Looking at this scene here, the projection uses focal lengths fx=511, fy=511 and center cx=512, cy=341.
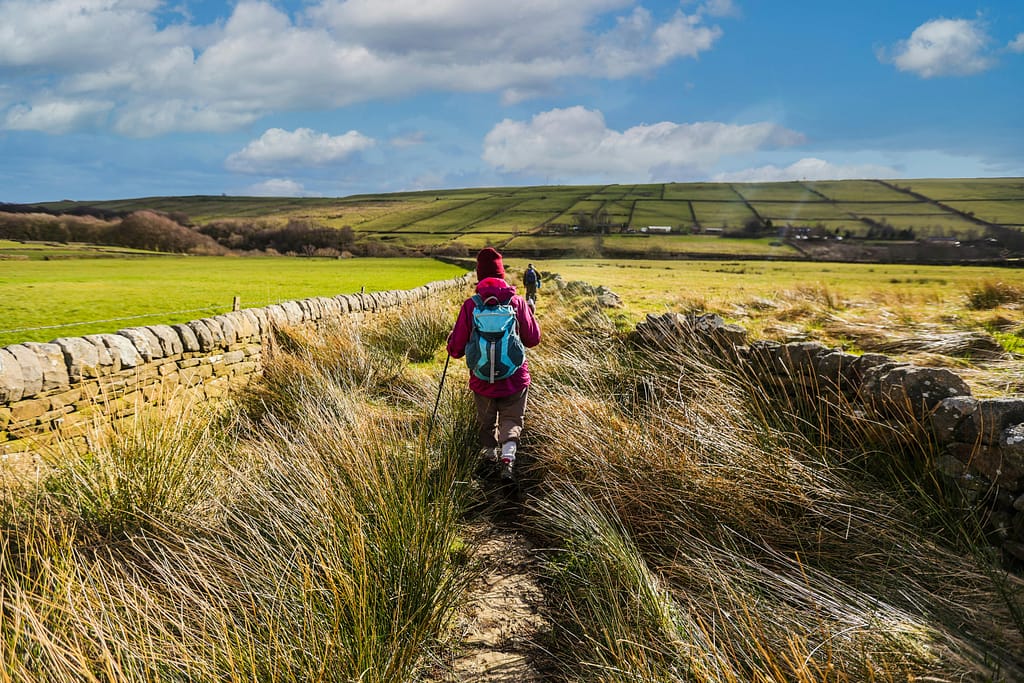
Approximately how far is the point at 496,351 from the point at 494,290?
0.51 metres

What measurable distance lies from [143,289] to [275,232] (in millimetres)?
58294

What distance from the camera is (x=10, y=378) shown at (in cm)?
460

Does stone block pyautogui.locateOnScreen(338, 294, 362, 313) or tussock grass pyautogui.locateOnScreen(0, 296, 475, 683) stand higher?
stone block pyautogui.locateOnScreen(338, 294, 362, 313)

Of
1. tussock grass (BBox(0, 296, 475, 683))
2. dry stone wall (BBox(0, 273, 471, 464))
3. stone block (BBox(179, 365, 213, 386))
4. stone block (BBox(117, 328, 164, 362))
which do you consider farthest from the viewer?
stone block (BBox(179, 365, 213, 386))

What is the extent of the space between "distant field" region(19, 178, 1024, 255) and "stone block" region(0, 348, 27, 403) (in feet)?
200

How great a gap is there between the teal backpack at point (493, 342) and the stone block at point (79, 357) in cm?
392

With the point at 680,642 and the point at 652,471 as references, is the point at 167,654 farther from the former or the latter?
the point at 652,471

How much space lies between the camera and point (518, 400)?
14.9 ft

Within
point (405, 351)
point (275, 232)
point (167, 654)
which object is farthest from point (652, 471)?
point (275, 232)

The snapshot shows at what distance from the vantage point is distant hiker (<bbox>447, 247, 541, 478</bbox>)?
14.0ft

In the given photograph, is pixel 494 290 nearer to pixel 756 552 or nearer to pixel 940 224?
pixel 756 552

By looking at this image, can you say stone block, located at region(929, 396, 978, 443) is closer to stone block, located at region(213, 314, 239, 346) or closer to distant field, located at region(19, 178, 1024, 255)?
stone block, located at region(213, 314, 239, 346)

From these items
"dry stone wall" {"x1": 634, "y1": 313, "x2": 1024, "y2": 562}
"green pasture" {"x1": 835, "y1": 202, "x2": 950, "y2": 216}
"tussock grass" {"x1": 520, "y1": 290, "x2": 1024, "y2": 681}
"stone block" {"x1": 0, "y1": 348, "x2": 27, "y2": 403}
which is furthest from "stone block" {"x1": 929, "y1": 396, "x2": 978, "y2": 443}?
"green pasture" {"x1": 835, "y1": 202, "x2": 950, "y2": 216}

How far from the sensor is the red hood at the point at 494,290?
14.0ft
